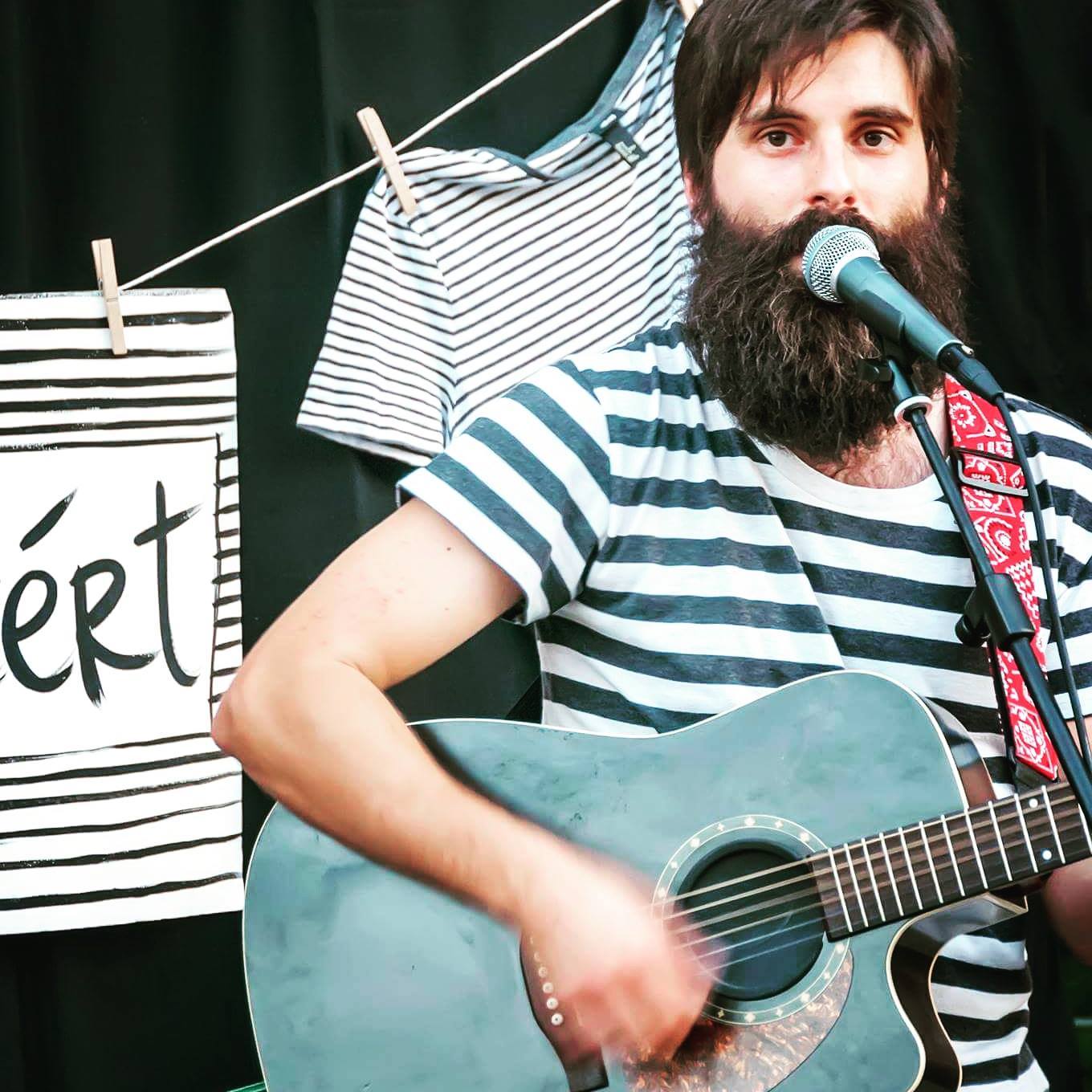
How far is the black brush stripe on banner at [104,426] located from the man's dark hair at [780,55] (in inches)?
31.8

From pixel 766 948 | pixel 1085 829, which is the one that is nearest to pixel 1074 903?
pixel 1085 829

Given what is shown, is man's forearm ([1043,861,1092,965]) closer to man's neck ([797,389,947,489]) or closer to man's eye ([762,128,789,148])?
man's neck ([797,389,947,489])

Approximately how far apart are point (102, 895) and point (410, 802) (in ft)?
2.58

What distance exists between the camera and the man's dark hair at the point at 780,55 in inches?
62.1

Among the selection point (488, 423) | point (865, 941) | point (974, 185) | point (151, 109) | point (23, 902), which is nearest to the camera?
point (865, 941)

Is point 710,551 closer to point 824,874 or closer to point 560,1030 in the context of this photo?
point 824,874

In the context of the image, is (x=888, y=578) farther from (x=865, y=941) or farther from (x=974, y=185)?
(x=974, y=185)

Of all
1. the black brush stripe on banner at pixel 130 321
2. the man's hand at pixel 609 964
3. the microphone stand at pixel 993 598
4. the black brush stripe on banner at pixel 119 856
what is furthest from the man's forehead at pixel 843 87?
the black brush stripe on banner at pixel 119 856

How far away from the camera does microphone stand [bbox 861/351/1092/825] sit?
101cm

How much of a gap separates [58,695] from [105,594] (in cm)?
16

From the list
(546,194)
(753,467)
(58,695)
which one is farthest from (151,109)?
(753,467)

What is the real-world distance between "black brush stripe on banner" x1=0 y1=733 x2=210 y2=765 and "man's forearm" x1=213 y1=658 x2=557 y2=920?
2.00 feet

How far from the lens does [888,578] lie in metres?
1.48

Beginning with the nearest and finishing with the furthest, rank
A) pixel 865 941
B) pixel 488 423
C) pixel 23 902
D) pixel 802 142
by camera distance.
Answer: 1. pixel 865 941
2. pixel 488 423
3. pixel 802 142
4. pixel 23 902
